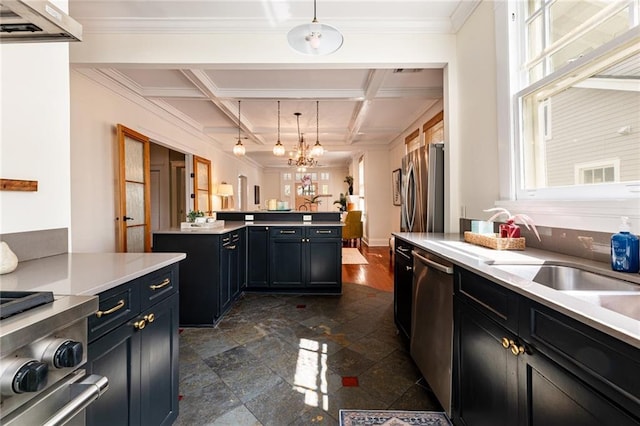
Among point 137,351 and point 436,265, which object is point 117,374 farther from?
point 436,265

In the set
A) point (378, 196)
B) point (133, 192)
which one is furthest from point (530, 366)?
point (378, 196)

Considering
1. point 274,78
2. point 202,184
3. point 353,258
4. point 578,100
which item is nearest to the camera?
point 578,100

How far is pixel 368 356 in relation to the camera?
2275 millimetres

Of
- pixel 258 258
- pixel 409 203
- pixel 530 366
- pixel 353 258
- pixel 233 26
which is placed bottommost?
pixel 353 258

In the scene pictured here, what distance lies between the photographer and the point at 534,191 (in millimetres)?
1821

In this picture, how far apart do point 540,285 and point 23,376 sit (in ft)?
4.66

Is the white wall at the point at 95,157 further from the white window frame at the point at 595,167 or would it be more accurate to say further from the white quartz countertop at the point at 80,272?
the white window frame at the point at 595,167

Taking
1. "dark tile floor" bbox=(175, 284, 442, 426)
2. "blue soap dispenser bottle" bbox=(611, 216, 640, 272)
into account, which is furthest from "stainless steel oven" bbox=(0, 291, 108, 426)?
"blue soap dispenser bottle" bbox=(611, 216, 640, 272)

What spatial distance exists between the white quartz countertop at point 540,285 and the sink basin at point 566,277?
0.02 metres

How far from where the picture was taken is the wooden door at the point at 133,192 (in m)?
3.58

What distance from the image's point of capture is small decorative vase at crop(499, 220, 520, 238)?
5.84ft

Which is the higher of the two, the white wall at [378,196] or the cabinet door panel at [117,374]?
the white wall at [378,196]

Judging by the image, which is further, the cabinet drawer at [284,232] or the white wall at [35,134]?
the cabinet drawer at [284,232]

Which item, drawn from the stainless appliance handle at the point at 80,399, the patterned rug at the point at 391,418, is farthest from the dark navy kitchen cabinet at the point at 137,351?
the patterned rug at the point at 391,418
